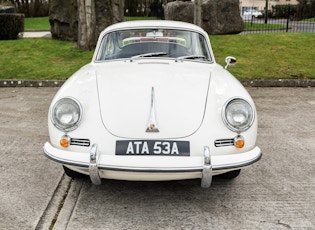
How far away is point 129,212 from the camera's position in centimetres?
309

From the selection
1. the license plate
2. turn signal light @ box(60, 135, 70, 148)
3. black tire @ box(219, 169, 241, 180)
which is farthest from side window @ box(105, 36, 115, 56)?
black tire @ box(219, 169, 241, 180)

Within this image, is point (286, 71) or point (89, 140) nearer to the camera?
point (89, 140)

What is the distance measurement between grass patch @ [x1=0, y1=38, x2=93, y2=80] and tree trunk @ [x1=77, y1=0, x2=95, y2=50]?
255 mm

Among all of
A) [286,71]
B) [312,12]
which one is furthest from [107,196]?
[312,12]

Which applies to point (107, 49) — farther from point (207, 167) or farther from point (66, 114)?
point (207, 167)

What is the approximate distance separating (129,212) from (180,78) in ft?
3.97

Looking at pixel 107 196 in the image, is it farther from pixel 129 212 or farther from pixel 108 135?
pixel 108 135

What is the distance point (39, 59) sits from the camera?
9.88 meters

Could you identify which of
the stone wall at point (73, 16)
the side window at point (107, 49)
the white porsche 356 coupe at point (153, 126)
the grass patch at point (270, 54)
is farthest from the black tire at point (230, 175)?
the stone wall at point (73, 16)

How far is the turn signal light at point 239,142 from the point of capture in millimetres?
2996

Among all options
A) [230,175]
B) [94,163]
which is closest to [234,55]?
[230,175]

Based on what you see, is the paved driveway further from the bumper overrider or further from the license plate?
the license plate

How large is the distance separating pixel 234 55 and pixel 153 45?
604cm

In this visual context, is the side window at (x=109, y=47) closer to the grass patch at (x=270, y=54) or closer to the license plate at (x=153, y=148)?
the license plate at (x=153, y=148)
